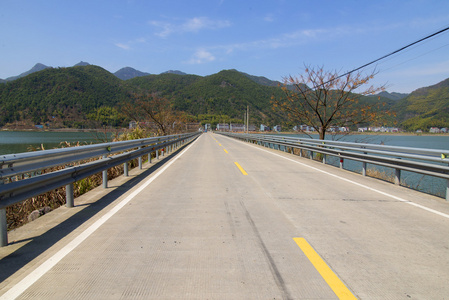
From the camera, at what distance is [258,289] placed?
8.71 ft

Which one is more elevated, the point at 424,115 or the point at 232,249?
the point at 424,115

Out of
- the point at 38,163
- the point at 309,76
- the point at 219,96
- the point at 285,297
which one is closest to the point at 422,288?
the point at 285,297

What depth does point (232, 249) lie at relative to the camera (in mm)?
3576

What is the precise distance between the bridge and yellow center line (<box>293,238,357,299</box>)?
1cm

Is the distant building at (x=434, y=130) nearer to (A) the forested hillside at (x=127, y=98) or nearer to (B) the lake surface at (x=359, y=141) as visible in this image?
(A) the forested hillside at (x=127, y=98)

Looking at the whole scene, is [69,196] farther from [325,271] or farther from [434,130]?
[434,130]

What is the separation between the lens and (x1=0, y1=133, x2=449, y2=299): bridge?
2.68m

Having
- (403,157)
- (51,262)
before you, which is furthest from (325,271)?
(403,157)

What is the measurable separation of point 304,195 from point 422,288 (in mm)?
3977

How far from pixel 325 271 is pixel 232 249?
1.13 metres

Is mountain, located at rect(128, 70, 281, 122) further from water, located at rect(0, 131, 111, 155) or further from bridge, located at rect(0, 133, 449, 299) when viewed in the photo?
bridge, located at rect(0, 133, 449, 299)

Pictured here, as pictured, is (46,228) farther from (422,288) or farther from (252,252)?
(422,288)

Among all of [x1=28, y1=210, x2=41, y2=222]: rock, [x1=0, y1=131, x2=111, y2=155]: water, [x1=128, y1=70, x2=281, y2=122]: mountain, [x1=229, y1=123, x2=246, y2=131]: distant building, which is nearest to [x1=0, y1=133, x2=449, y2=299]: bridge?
[x1=28, y1=210, x2=41, y2=222]: rock

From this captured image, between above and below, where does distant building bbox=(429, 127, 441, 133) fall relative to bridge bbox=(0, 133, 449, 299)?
above
